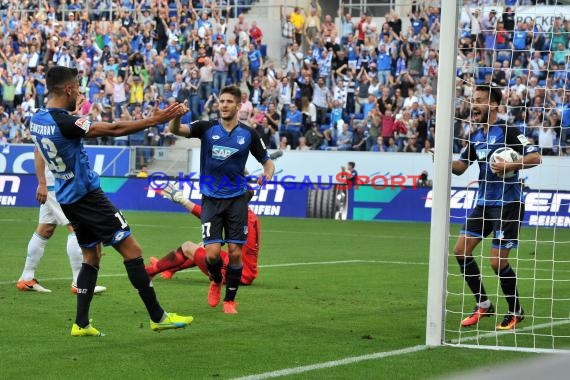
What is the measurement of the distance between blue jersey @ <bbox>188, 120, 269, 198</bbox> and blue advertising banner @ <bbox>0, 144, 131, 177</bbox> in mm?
20406

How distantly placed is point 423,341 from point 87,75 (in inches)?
1122

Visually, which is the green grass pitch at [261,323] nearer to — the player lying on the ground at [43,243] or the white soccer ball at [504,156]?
the player lying on the ground at [43,243]

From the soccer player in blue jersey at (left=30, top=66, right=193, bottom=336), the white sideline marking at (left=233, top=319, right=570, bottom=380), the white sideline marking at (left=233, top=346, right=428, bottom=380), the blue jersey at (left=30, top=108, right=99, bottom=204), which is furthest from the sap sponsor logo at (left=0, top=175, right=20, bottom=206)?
the white sideline marking at (left=233, top=346, right=428, bottom=380)

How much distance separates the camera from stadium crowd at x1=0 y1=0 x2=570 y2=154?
28.7 metres

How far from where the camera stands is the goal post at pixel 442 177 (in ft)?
24.9

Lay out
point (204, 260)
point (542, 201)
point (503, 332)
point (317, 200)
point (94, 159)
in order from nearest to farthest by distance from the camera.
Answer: point (503, 332)
point (204, 260)
point (542, 201)
point (317, 200)
point (94, 159)

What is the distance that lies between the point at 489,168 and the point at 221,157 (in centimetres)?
249

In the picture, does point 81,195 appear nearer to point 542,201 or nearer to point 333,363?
point 333,363

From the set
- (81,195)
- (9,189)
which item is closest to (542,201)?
(9,189)

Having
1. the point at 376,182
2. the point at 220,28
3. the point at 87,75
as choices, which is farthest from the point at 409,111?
the point at 87,75

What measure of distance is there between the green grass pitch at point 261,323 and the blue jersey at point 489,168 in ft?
3.76

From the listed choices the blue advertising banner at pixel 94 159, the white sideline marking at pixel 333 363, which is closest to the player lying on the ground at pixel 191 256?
the white sideline marking at pixel 333 363

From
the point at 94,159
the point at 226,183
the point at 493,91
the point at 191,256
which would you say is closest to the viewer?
the point at 493,91

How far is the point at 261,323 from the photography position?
29.2 feet
